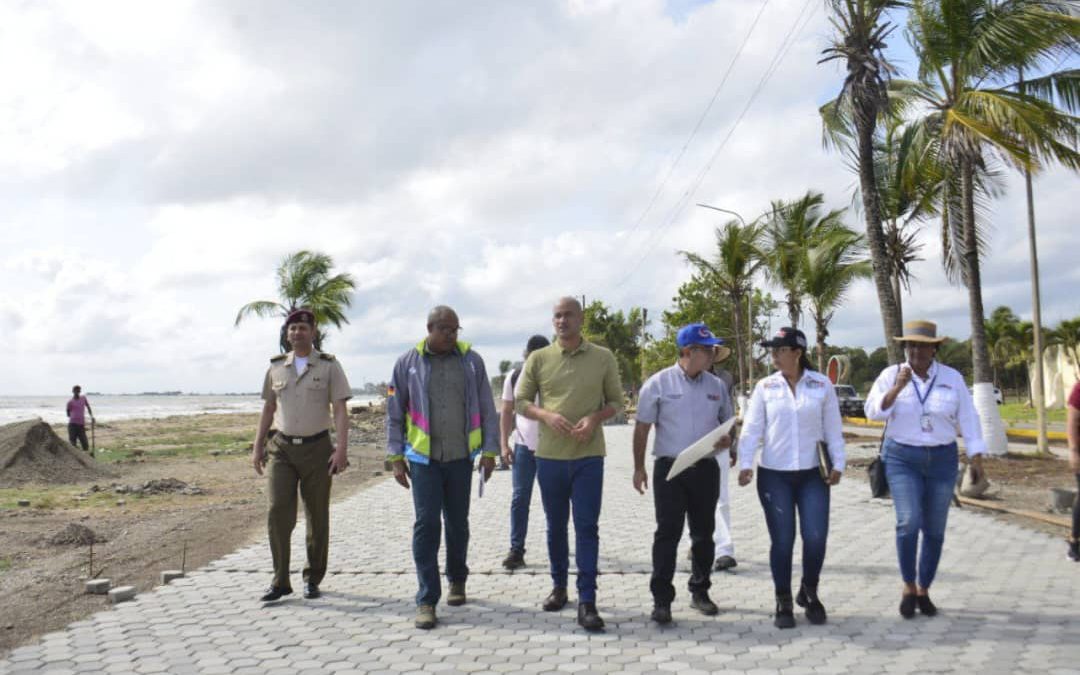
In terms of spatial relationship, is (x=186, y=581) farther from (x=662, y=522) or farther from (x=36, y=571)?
(x=662, y=522)

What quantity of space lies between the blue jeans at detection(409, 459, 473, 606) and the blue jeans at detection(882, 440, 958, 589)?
280 cm

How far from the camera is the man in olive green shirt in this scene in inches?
210

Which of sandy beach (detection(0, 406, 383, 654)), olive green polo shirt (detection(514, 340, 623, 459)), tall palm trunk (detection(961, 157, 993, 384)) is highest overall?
tall palm trunk (detection(961, 157, 993, 384))

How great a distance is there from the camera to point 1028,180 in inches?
658

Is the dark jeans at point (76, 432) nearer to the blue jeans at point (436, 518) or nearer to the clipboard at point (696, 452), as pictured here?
the blue jeans at point (436, 518)

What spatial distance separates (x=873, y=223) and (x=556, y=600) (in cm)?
1142

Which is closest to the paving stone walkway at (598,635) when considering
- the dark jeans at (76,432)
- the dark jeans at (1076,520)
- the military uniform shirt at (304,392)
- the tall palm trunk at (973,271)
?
the dark jeans at (1076,520)

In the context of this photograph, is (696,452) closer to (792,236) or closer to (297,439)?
(297,439)

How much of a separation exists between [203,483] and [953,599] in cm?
1413

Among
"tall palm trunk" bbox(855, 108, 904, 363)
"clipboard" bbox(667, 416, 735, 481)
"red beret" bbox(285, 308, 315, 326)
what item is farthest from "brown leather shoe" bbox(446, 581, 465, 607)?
"tall palm trunk" bbox(855, 108, 904, 363)

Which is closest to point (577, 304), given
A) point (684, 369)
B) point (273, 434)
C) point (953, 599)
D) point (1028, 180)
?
point (684, 369)

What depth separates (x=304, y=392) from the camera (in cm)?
623

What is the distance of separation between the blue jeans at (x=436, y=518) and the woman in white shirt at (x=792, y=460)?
1.87 meters

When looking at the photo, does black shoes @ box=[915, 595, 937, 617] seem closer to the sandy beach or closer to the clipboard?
the clipboard
